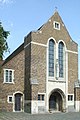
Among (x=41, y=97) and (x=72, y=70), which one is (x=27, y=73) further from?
(x=72, y=70)

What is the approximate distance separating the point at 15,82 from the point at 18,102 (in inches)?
106

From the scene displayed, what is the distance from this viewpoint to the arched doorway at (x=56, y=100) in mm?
32681

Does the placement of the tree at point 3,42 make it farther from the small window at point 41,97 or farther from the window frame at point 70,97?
the window frame at point 70,97

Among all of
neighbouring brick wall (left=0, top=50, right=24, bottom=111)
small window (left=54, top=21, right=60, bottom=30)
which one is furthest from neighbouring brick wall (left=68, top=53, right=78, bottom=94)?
neighbouring brick wall (left=0, top=50, right=24, bottom=111)

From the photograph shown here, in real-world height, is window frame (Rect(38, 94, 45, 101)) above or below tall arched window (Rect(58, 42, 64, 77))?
below

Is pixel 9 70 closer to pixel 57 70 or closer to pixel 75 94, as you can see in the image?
pixel 57 70

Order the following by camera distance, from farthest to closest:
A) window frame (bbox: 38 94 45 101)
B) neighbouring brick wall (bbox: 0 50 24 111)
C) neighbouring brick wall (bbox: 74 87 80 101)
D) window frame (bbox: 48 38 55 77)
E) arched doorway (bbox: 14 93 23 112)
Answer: neighbouring brick wall (bbox: 74 87 80 101) → window frame (bbox: 48 38 55 77) → arched doorway (bbox: 14 93 23 112) → window frame (bbox: 38 94 45 101) → neighbouring brick wall (bbox: 0 50 24 111)

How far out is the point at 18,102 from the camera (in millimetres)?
30734

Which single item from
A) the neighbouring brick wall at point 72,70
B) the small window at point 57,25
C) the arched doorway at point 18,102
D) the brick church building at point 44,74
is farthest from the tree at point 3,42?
the neighbouring brick wall at point 72,70

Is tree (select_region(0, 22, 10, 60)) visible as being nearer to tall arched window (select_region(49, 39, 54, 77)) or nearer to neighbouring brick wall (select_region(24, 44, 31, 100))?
neighbouring brick wall (select_region(24, 44, 31, 100))

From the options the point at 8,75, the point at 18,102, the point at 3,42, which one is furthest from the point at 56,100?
the point at 3,42

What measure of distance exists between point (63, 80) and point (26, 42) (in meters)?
7.42

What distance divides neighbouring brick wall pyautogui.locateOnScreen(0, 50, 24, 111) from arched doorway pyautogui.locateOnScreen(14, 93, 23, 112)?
0.72 meters

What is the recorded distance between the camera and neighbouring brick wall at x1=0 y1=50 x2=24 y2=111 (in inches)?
1160
